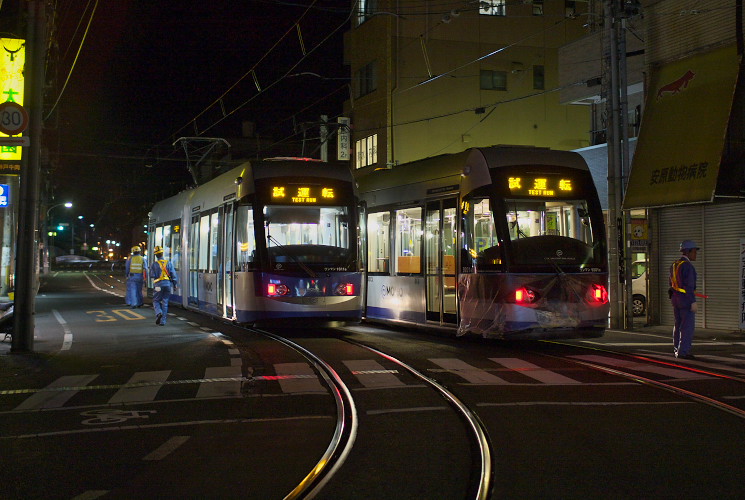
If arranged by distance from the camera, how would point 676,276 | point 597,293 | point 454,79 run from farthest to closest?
point 454,79
point 597,293
point 676,276

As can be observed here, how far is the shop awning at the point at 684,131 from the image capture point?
17.0m

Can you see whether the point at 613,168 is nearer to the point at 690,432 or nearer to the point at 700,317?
the point at 700,317

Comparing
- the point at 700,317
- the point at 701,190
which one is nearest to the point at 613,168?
the point at 701,190

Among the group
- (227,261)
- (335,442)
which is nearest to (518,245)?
(227,261)

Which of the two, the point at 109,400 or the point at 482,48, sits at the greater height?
the point at 482,48

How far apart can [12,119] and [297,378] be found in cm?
687

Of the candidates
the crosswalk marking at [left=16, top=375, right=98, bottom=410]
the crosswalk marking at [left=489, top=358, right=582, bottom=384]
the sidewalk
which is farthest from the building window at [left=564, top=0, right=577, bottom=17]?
the crosswalk marking at [left=16, top=375, right=98, bottom=410]

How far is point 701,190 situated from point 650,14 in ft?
18.4

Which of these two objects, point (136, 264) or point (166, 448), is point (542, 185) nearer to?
point (166, 448)

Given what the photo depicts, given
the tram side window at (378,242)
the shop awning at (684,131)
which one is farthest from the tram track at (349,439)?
the shop awning at (684,131)

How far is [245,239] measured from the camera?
53.2 ft

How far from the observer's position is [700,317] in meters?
18.7

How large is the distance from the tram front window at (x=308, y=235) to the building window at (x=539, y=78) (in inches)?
918

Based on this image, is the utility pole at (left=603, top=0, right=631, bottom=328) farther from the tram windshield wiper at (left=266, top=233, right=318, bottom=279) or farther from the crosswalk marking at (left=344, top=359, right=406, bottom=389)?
the crosswalk marking at (left=344, top=359, right=406, bottom=389)
